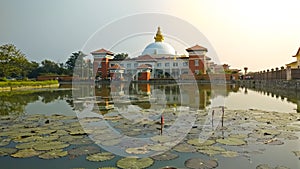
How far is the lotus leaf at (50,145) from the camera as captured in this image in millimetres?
5254

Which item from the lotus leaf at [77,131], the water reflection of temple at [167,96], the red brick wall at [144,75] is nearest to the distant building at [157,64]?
→ the red brick wall at [144,75]

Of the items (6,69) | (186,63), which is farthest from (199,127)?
(186,63)

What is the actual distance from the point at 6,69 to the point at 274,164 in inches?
1499

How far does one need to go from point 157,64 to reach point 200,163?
5030cm

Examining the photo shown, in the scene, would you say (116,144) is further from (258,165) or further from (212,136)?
(258,165)

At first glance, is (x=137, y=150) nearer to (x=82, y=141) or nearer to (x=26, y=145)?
(x=82, y=141)

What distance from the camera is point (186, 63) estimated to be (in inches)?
2019

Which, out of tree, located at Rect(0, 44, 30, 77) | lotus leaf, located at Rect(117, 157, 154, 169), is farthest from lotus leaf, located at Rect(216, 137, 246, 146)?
tree, located at Rect(0, 44, 30, 77)

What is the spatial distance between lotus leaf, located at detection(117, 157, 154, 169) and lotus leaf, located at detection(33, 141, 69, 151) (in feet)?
5.28

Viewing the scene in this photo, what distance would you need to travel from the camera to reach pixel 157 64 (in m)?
54.4

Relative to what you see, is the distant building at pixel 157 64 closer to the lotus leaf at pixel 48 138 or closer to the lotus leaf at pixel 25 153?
the lotus leaf at pixel 48 138

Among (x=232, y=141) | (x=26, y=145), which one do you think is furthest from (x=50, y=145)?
(x=232, y=141)

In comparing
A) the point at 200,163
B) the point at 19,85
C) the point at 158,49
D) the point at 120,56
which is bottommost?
the point at 200,163

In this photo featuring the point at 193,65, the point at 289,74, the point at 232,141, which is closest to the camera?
the point at 232,141
